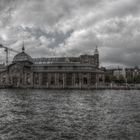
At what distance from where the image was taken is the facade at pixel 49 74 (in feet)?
514

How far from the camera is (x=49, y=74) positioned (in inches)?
6260

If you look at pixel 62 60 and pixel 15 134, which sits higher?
pixel 62 60

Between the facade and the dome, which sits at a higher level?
the dome

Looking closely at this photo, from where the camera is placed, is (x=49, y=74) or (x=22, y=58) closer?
(x=49, y=74)

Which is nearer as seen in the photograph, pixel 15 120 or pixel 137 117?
pixel 15 120

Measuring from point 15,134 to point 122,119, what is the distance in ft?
43.2

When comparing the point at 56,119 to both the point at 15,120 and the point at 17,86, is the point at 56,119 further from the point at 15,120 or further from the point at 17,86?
the point at 17,86

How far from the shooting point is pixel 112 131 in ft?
79.2

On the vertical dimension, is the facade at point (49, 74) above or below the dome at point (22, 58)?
below

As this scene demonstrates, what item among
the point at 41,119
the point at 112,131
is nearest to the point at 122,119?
the point at 112,131

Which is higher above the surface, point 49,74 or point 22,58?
point 22,58

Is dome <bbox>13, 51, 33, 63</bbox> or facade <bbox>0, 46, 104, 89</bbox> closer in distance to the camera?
facade <bbox>0, 46, 104, 89</bbox>

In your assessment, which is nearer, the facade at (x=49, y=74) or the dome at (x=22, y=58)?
the facade at (x=49, y=74)

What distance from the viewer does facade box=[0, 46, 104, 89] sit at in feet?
514
